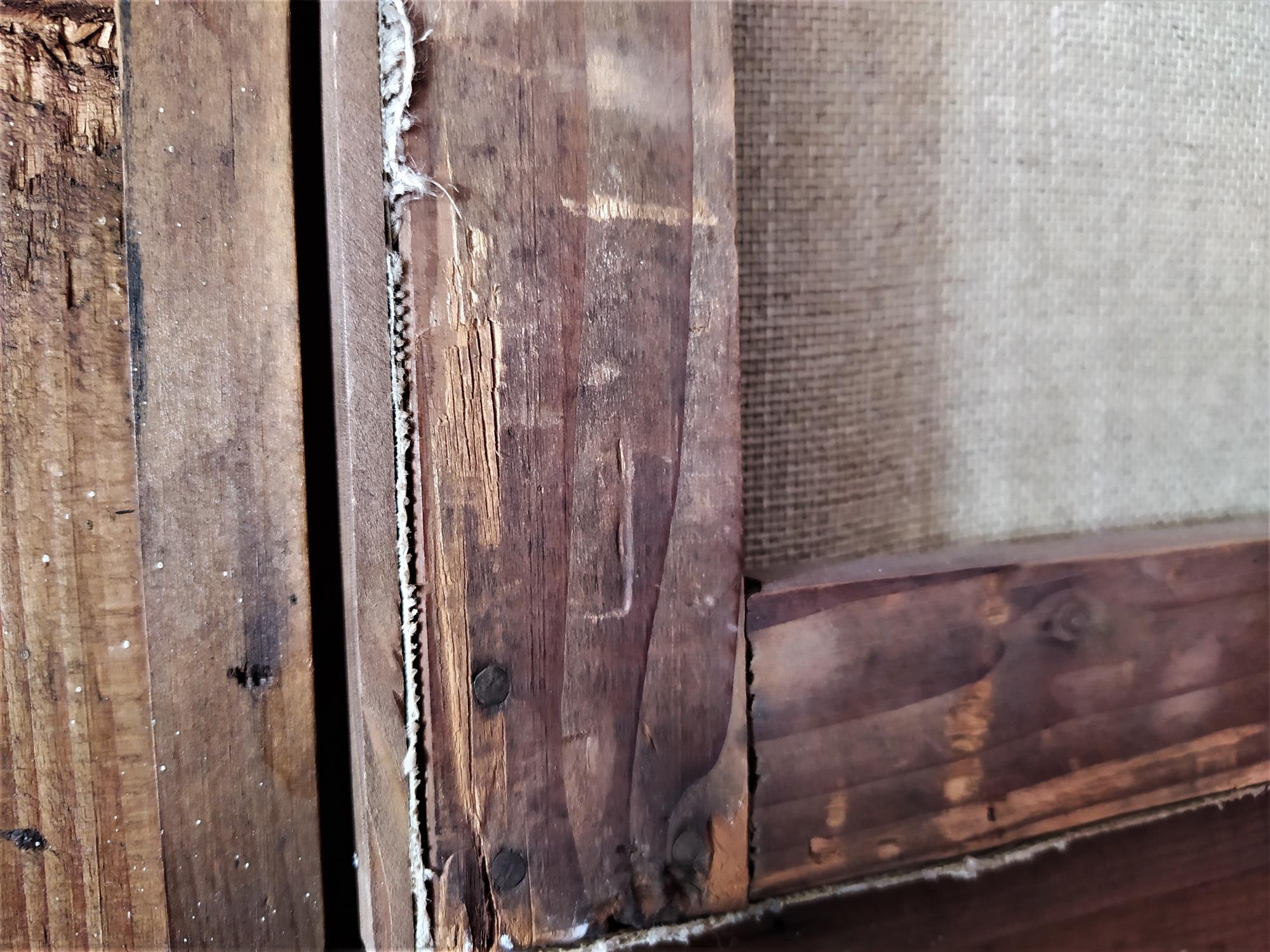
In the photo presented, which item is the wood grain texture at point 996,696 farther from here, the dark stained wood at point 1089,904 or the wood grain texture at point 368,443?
the wood grain texture at point 368,443

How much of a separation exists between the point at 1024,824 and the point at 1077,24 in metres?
0.60

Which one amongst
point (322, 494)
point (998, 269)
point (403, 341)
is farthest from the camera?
point (998, 269)

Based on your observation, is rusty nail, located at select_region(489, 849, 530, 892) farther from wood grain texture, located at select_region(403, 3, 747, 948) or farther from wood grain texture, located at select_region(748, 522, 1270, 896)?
wood grain texture, located at select_region(748, 522, 1270, 896)

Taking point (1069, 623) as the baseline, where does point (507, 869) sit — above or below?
below

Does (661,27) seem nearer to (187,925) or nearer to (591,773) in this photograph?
(591,773)

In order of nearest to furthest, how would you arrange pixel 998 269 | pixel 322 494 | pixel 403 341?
pixel 403 341 → pixel 322 494 → pixel 998 269

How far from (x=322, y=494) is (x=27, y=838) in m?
0.27

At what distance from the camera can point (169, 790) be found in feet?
1.47

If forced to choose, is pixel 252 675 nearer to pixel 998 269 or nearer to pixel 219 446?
pixel 219 446

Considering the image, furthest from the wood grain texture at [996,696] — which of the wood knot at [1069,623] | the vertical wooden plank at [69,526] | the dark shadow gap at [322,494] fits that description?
the vertical wooden plank at [69,526]

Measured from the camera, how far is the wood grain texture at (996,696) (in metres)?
0.46

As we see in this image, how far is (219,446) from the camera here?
1.44ft

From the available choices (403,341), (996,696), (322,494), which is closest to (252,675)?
(322,494)

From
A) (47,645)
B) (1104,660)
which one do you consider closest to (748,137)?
(1104,660)
